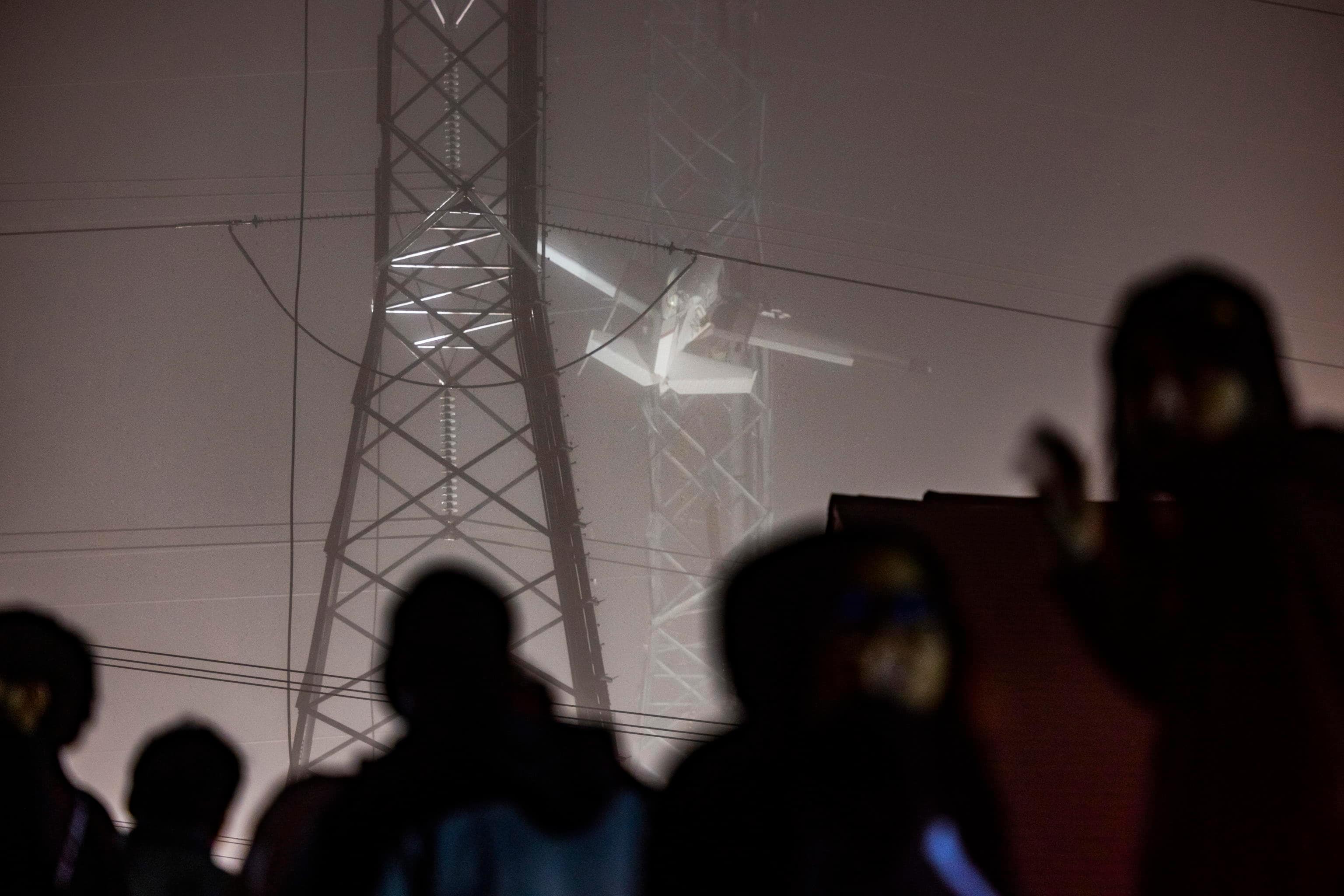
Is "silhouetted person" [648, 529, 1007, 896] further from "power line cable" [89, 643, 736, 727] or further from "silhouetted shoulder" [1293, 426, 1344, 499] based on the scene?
"power line cable" [89, 643, 736, 727]

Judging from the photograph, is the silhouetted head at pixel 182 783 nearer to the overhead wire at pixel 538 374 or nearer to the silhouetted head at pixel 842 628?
the silhouetted head at pixel 842 628

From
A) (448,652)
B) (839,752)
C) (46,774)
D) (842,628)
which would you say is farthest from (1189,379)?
(46,774)

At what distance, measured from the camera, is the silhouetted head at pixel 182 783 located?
8.22 feet

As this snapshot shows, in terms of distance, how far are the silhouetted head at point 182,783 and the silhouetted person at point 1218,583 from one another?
185 centimetres

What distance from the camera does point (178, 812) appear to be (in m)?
2.52

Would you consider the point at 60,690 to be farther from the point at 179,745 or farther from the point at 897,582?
the point at 897,582

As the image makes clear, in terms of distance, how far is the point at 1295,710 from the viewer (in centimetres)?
151

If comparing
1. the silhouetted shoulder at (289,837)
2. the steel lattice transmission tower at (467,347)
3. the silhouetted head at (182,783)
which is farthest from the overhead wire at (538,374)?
the silhouetted shoulder at (289,837)

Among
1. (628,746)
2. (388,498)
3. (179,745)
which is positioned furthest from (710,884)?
(388,498)

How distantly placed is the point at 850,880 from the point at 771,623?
37cm

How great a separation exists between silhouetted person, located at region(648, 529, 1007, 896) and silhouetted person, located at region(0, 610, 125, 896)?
118 centimetres

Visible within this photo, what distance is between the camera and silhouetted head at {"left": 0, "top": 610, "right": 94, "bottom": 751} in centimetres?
235

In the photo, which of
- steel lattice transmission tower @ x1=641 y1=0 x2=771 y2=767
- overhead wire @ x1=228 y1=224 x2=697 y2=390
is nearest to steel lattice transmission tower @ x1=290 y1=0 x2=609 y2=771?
overhead wire @ x1=228 y1=224 x2=697 y2=390

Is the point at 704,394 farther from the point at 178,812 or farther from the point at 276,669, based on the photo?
the point at 178,812
